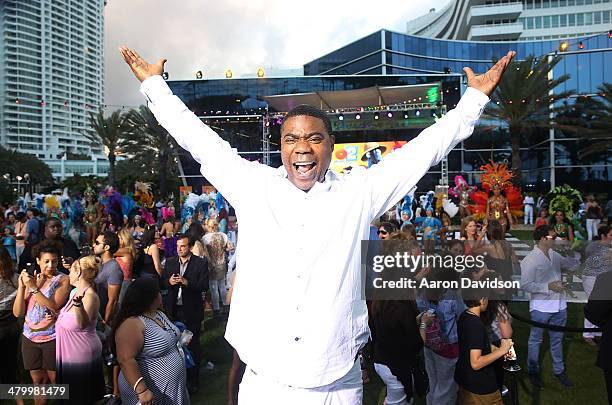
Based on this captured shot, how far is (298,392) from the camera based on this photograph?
1428 millimetres

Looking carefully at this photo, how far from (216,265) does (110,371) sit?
237 centimetres

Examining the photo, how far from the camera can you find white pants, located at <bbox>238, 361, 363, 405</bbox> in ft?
4.68

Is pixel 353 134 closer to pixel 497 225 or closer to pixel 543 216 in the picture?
pixel 543 216

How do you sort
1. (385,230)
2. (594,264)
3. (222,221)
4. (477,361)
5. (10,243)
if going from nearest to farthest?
(477,361)
(594,264)
(385,230)
(10,243)
(222,221)

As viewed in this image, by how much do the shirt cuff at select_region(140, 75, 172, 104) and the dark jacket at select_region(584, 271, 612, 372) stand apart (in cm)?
320

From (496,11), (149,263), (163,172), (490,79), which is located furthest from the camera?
(496,11)

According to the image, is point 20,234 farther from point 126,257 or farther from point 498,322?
point 498,322

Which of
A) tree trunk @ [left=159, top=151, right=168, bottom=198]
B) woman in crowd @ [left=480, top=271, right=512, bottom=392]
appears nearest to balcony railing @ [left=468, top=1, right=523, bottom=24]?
tree trunk @ [left=159, top=151, right=168, bottom=198]

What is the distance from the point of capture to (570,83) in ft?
101

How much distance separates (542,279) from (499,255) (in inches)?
30.8

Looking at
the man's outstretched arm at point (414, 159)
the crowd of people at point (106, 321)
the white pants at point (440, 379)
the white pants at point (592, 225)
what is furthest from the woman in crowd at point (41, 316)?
the white pants at point (592, 225)

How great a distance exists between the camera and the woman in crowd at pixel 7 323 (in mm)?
4000

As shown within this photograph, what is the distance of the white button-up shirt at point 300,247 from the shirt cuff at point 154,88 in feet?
0.07

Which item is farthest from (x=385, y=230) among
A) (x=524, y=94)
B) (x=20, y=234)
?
(x=524, y=94)
